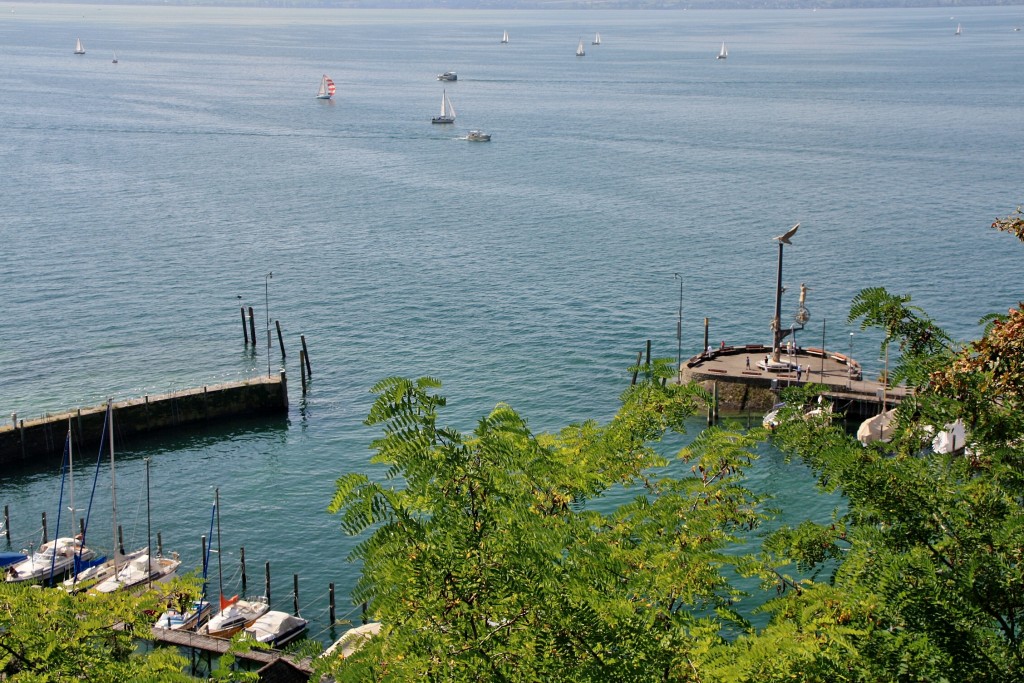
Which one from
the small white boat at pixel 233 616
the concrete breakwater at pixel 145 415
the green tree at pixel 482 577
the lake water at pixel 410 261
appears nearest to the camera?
the green tree at pixel 482 577

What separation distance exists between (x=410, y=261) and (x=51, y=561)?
5119cm

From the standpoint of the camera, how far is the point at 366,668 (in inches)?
554

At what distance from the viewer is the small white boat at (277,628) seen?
132ft

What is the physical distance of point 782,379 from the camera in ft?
208

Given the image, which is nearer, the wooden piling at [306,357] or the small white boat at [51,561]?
the small white boat at [51,561]

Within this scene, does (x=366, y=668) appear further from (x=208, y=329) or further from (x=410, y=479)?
(x=208, y=329)

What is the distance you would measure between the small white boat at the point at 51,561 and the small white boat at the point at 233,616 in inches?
285

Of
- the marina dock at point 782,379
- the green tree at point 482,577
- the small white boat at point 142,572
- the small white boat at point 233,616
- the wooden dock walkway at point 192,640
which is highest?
the green tree at point 482,577

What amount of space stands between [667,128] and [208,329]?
9241 cm

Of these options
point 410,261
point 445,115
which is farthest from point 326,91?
point 410,261

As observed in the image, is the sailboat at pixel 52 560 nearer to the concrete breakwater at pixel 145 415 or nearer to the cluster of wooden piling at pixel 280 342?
the concrete breakwater at pixel 145 415

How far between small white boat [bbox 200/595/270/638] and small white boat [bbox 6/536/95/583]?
23.7 feet

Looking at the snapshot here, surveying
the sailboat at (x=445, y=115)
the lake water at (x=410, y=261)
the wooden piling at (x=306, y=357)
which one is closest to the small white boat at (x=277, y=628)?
the lake water at (x=410, y=261)

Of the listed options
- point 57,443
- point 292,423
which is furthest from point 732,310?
point 57,443
